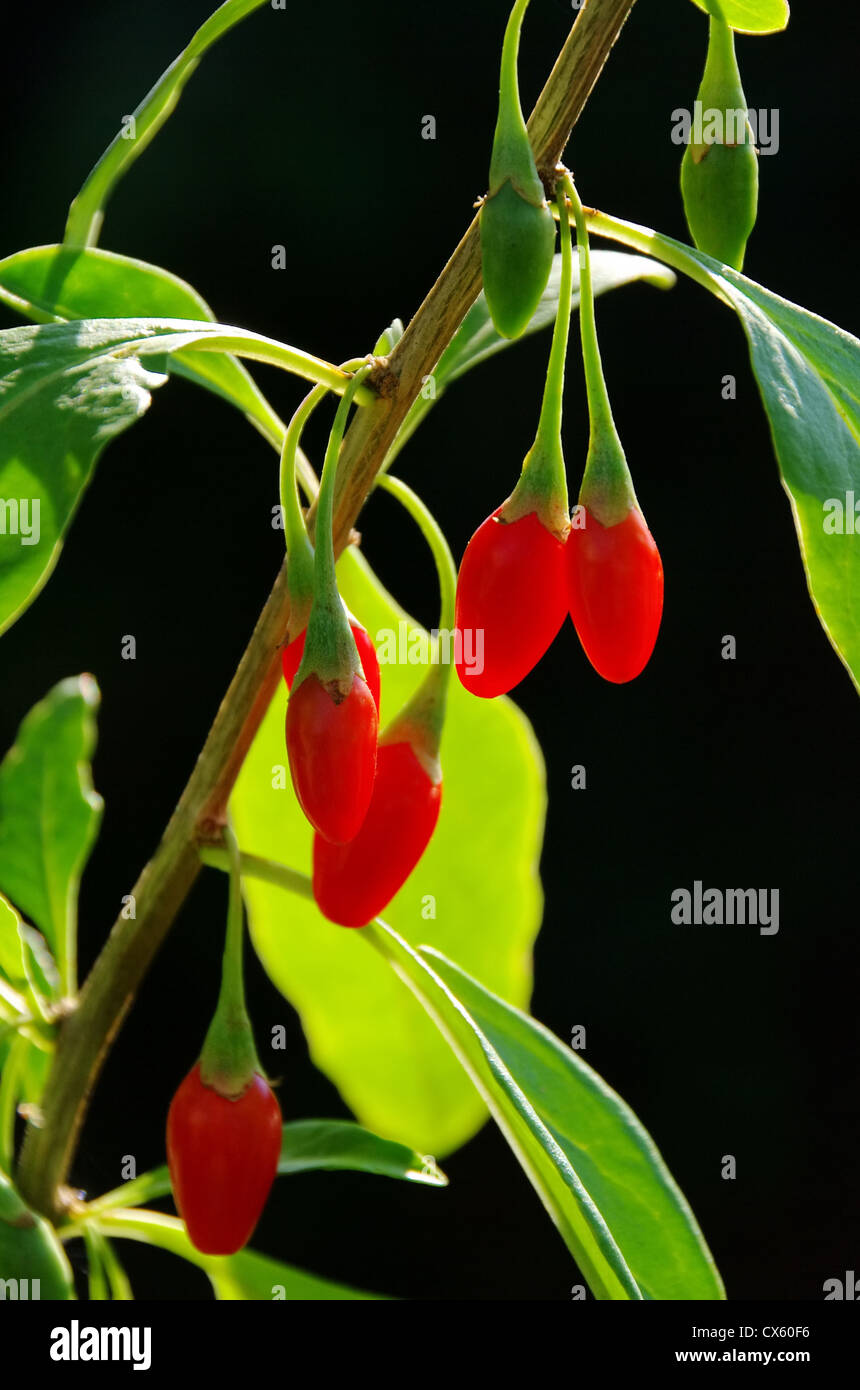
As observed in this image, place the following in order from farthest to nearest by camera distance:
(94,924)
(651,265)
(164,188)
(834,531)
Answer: (164,188) < (94,924) < (651,265) < (834,531)

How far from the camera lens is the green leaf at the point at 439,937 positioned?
53 cm

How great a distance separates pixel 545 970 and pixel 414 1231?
0.83 ft

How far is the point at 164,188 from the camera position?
1300 mm

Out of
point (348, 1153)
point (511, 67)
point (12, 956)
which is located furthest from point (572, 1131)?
point (511, 67)

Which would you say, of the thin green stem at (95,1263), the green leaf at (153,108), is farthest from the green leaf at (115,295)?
the thin green stem at (95,1263)

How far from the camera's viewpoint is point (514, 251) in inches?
10.6

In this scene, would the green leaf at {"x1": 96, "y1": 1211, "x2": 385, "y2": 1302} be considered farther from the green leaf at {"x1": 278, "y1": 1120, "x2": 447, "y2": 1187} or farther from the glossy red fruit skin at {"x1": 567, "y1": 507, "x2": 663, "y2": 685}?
the glossy red fruit skin at {"x1": 567, "y1": 507, "x2": 663, "y2": 685}

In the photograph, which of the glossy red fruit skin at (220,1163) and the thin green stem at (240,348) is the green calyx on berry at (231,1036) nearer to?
the glossy red fruit skin at (220,1163)

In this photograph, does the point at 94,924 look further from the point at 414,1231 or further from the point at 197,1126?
the point at 197,1126

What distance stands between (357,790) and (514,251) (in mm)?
109

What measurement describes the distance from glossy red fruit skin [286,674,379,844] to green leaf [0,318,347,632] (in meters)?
0.06

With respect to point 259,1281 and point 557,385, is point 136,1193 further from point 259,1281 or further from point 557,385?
point 557,385

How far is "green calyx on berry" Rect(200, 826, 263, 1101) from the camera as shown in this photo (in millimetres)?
362
